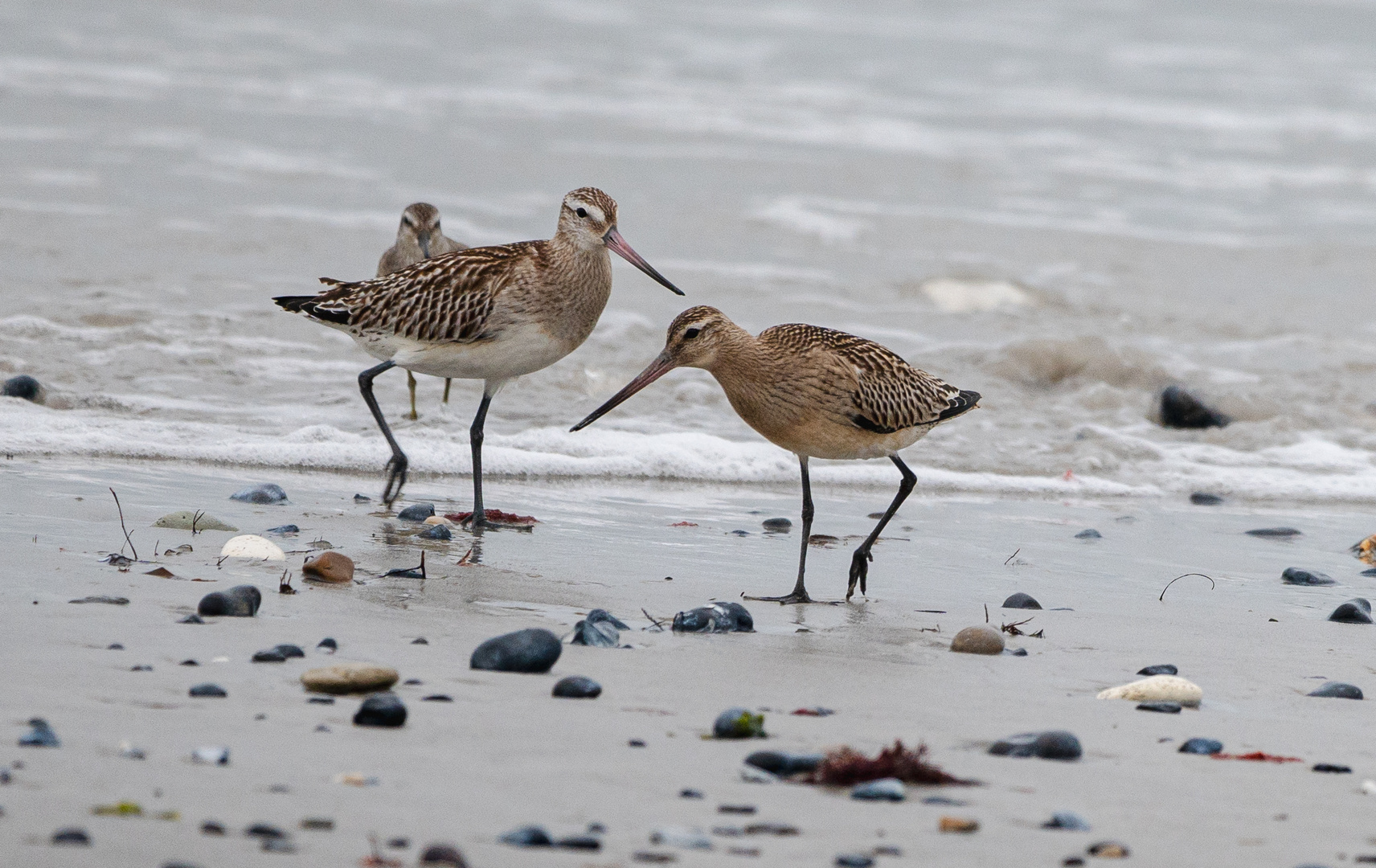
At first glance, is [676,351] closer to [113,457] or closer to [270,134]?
[113,457]

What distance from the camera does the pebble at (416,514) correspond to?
772cm

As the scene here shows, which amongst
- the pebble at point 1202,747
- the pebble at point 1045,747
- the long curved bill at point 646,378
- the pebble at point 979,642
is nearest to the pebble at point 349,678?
the pebble at point 1045,747

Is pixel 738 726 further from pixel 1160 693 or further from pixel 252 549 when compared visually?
pixel 252 549

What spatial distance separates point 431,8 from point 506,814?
32.3 meters

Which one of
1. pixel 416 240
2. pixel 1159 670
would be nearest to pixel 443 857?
pixel 1159 670

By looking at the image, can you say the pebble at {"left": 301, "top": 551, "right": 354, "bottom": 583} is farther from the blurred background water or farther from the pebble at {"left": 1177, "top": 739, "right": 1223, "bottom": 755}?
the pebble at {"left": 1177, "top": 739, "right": 1223, "bottom": 755}

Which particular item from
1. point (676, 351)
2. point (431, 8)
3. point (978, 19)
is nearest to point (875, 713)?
point (676, 351)

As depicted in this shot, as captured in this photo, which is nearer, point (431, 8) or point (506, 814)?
point (506, 814)

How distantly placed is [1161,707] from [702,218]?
14.7 metres

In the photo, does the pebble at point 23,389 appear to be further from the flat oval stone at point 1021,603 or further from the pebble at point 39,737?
the pebble at point 39,737

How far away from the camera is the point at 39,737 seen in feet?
12.5

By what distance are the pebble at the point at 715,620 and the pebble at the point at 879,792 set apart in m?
1.89

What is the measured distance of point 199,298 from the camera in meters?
13.5

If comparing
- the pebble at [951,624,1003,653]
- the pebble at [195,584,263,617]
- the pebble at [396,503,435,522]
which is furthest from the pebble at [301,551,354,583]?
the pebble at [951,624,1003,653]
